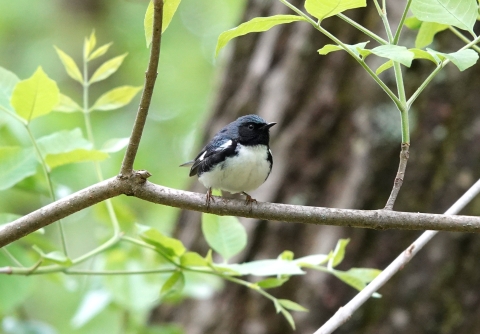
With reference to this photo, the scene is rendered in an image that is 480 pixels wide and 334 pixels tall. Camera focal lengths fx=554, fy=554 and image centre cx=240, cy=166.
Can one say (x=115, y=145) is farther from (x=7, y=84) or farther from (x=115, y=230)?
(x=7, y=84)

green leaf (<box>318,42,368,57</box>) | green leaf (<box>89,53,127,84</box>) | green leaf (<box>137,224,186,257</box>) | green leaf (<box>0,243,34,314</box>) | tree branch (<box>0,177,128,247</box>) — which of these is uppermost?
green leaf (<box>89,53,127,84</box>)

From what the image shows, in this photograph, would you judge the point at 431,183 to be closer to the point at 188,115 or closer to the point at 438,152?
the point at 438,152

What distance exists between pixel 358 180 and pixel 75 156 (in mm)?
2335

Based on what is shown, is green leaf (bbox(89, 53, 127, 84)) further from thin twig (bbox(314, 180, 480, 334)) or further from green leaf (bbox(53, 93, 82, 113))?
thin twig (bbox(314, 180, 480, 334))

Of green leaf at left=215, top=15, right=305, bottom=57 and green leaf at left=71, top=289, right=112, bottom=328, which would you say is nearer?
green leaf at left=215, top=15, right=305, bottom=57

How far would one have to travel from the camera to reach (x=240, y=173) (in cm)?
312

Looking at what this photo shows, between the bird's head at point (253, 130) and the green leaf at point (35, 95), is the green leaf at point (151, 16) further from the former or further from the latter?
the bird's head at point (253, 130)

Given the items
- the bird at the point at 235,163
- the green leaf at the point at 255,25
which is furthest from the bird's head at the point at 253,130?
the green leaf at the point at 255,25

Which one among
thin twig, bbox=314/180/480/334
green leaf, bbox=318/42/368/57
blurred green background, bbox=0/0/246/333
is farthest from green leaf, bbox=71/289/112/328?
green leaf, bbox=318/42/368/57

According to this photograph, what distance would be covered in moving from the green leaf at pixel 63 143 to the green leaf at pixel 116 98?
17 centimetres

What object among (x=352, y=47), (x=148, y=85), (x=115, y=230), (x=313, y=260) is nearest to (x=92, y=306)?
(x=115, y=230)

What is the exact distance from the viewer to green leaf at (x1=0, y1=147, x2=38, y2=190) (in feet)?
7.36

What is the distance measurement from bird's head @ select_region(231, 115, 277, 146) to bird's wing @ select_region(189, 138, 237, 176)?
4.6 inches

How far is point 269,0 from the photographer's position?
4531mm
